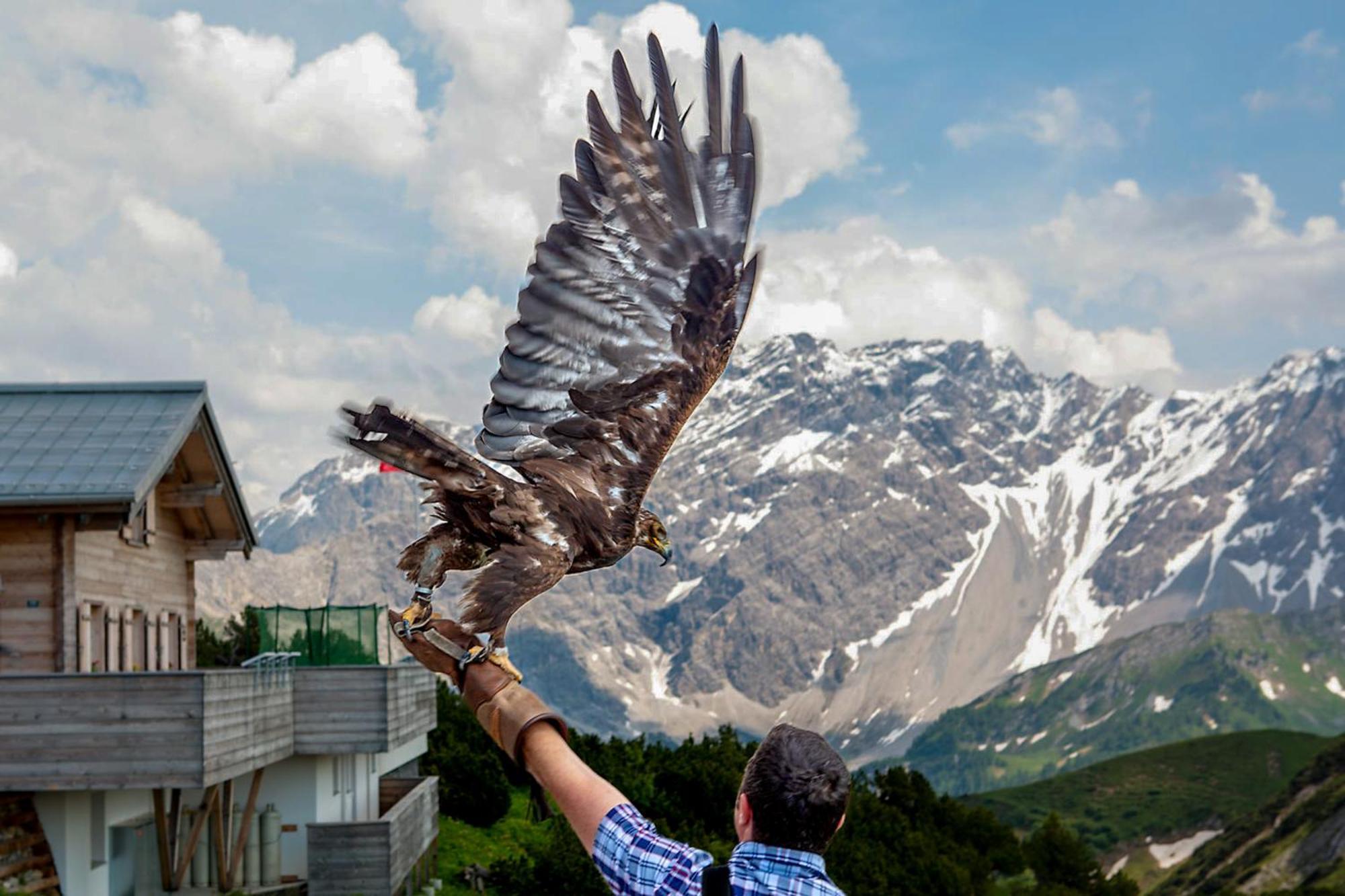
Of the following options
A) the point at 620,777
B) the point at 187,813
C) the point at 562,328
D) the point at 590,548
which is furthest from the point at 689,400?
the point at 620,777

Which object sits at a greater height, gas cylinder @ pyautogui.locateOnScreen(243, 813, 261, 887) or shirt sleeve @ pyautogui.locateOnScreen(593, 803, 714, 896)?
gas cylinder @ pyautogui.locateOnScreen(243, 813, 261, 887)

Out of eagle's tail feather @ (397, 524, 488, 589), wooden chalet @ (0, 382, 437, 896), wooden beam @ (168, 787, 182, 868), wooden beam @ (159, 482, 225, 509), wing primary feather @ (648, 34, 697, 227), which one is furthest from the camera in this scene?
wooden beam @ (159, 482, 225, 509)

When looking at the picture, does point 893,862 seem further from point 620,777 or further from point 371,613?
point 371,613

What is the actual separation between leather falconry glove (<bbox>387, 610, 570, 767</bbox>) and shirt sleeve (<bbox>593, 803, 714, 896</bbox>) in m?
0.20

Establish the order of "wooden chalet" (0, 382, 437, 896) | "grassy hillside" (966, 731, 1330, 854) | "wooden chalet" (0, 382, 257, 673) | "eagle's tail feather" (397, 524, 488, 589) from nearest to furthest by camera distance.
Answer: "eagle's tail feather" (397, 524, 488, 589) → "wooden chalet" (0, 382, 437, 896) → "wooden chalet" (0, 382, 257, 673) → "grassy hillside" (966, 731, 1330, 854)

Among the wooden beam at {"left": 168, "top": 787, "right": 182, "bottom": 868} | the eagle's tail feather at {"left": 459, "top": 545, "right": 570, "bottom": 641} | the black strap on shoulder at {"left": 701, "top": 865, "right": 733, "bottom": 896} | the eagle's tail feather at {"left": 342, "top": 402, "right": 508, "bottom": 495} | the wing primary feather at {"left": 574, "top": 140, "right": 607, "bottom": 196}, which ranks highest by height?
the wing primary feather at {"left": 574, "top": 140, "right": 607, "bottom": 196}

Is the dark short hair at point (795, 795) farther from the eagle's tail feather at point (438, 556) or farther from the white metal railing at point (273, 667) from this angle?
the white metal railing at point (273, 667)

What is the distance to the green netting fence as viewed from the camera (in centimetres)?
2494

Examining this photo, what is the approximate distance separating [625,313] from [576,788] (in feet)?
17.5

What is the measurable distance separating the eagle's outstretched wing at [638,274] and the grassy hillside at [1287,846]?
6371cm

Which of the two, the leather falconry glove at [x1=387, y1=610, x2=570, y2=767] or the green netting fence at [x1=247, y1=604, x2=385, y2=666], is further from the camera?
the green netting fence at [x1=247, y1=604, x2=385, y2=666]

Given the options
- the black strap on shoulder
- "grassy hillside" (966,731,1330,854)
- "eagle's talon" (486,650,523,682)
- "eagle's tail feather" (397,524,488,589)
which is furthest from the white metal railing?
"grassy hillside" (966,731,1330,854)

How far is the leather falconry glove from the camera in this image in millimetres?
2738

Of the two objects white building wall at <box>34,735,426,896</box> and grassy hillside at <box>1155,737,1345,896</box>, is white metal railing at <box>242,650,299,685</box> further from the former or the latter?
grassy hillside at <box>1155,737,1345,896</box>
